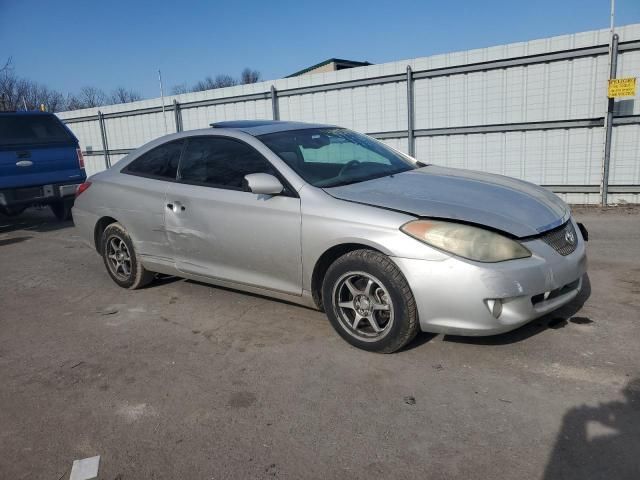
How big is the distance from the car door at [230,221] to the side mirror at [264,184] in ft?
0.28

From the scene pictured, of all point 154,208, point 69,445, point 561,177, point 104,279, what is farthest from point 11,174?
point 561,177

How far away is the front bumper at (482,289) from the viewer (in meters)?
2.96

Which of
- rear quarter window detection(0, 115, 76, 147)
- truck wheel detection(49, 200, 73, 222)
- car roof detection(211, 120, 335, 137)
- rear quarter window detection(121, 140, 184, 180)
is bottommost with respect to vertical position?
truck wheel detection(49, 200, 73, 222)

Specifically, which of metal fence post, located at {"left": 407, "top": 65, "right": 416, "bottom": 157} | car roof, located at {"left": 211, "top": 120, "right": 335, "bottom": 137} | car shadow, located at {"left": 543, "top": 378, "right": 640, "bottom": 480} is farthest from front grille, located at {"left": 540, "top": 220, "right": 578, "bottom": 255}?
metal fence post, located at {"left": 407, "top": 65, "right": 416, "bottom": 157}

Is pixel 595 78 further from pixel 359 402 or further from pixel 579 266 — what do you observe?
pixel 359 402

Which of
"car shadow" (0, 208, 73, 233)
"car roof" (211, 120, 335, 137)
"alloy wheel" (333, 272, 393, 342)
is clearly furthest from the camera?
"car shadow" (0, 208, 73, 233)

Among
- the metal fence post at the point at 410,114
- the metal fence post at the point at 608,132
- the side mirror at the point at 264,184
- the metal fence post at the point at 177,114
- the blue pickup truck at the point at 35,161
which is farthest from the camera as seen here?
the metal fence post at the point at 177,114

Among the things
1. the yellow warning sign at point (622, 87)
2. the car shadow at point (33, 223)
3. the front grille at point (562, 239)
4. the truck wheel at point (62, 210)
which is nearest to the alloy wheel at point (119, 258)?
the front grille at point (562, 239)

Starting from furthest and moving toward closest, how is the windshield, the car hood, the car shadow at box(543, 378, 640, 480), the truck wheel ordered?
the truck wheel
the windshield
the car hood
the car shadow at box(543, 378, 640, 480)

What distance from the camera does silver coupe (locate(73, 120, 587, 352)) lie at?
305 cm

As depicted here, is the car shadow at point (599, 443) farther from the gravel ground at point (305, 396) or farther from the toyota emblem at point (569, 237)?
the toyota emblem at point (569, 237)

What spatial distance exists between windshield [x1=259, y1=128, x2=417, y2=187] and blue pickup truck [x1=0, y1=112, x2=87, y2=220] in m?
6.06

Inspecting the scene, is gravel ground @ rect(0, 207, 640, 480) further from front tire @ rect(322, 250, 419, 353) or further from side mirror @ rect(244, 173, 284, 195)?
side mirror @ rect(244, 173, 284, 195)

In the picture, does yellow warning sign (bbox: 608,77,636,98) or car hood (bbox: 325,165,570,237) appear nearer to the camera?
car hood (bbox: 325,165,570,237)
